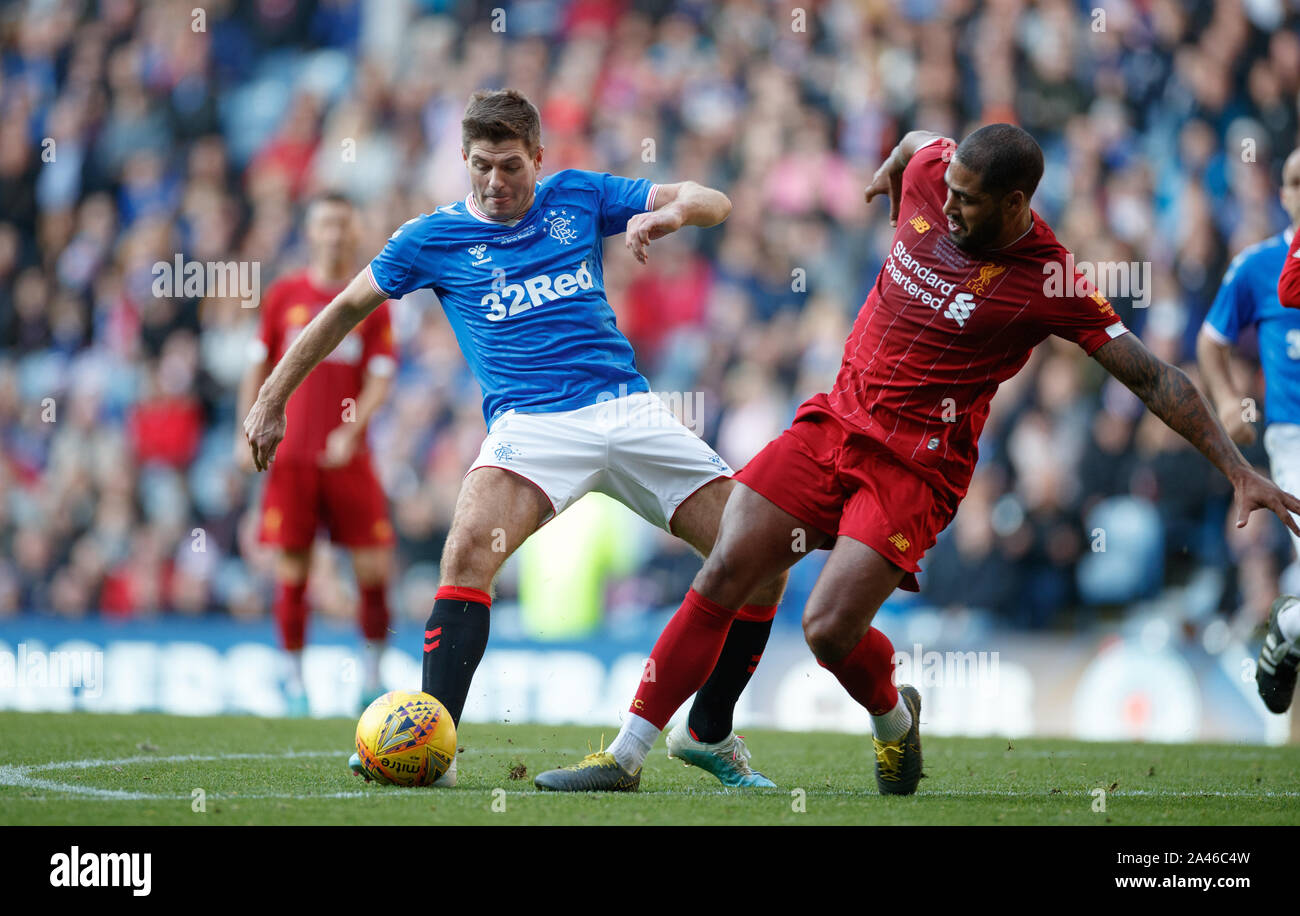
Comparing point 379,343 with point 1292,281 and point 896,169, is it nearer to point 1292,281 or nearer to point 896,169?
point 896,169

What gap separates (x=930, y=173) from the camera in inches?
225

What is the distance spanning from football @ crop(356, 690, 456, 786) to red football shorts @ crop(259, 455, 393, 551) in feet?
12.3

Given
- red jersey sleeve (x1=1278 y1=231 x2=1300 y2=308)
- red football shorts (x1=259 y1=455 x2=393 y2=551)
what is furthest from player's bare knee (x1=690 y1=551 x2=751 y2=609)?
red football shorts (x1=259 y1=455 x2=393 y2=551)

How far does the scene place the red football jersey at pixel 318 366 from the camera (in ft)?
29.9

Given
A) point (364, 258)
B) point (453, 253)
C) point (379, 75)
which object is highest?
point (379, 75)

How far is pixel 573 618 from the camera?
11.8m

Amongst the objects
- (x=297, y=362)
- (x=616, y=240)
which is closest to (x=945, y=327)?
(x=297, y=362)

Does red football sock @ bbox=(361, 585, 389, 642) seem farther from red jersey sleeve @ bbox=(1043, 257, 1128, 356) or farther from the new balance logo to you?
red jersey sleeve @ bbox=(1043, 257, 1128, 356)

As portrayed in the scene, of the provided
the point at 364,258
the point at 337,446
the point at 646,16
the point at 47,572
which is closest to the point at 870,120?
the point at 646,16

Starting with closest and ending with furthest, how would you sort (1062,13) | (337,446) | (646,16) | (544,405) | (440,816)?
(440,816), (544,405), (337,446), (1062,13), (646,16)

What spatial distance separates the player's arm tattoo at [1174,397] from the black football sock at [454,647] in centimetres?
242

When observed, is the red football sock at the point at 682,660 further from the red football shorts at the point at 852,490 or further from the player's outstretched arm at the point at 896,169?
the player's outstretched arm at the point at 896,169

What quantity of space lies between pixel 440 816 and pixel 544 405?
6.17ft
